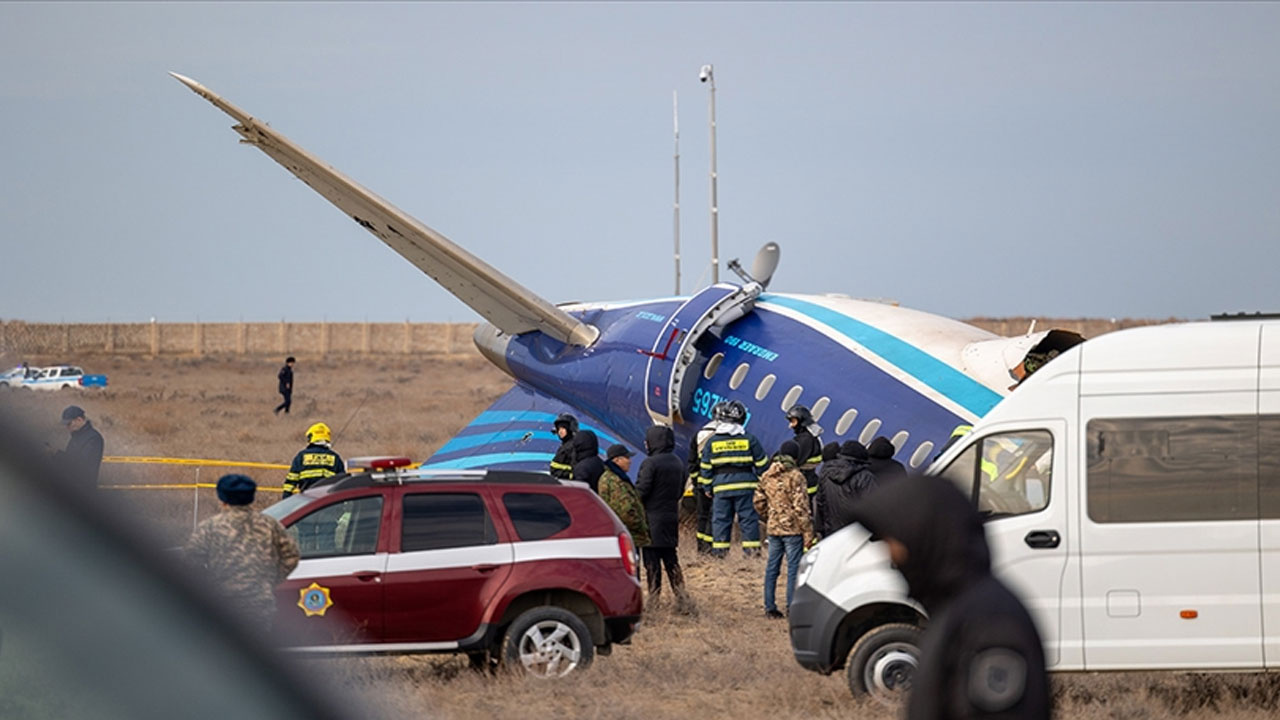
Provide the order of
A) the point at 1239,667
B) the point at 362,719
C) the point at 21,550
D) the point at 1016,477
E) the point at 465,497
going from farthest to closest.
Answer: the point at 465,497
the point at 1016,477
the point at 1239,667
the point at 362,719
the point at 21,550

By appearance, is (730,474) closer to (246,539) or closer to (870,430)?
(870,430)

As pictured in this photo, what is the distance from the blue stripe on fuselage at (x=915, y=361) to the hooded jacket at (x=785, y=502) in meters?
2.88

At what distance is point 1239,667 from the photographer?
9.43m

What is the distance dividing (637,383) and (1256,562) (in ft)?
38.3

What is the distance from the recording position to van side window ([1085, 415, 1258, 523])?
31.7 ft

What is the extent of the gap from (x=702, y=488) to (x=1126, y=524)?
8284mm

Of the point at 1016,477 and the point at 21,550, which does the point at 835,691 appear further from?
the point at 21,550

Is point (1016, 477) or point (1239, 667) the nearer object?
point (1239, 667)

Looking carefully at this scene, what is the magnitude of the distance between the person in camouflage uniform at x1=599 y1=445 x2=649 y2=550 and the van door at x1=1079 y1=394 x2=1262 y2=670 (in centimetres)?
514

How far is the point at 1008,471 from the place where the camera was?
1034 cm

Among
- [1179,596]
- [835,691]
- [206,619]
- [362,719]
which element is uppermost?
[206,619]

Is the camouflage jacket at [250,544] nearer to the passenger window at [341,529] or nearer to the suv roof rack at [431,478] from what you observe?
the passenger window at [341,529]

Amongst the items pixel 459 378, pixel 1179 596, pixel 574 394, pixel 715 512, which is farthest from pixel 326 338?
pixel 1179 596

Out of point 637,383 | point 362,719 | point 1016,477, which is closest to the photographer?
point 362,719
